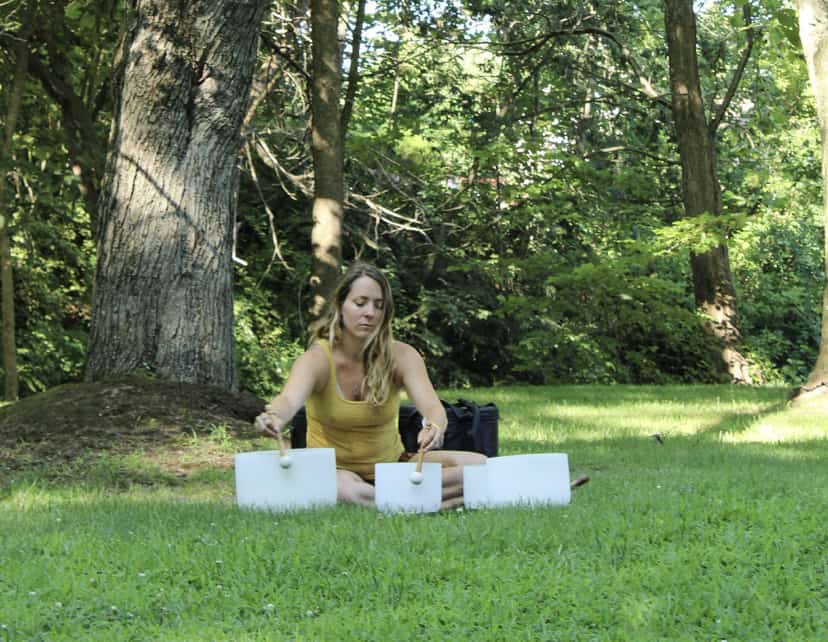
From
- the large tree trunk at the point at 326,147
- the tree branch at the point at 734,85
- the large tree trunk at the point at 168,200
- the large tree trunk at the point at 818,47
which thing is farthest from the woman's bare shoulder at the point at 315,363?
the tree branch at the point at 734,85

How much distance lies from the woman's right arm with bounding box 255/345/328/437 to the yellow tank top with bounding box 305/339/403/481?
58 millimetres

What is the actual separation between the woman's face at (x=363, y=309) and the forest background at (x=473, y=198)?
10852mm

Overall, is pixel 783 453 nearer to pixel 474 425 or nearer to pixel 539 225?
pixel 474 425

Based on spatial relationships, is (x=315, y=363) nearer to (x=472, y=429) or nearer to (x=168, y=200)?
(x=472, y=429)

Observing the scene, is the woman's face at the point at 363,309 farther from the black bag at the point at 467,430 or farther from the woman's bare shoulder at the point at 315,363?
the black bag at the point at 467,430

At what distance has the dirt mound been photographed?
7.89 m

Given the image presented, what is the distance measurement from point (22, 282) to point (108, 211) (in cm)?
1094

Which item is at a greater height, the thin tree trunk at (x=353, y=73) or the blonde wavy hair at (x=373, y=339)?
the thin tree trunk at (x=353, y=73)

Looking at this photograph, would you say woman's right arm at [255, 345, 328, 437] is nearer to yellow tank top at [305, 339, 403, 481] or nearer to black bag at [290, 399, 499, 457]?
yellow tank top at [305, 339, 403, 481]

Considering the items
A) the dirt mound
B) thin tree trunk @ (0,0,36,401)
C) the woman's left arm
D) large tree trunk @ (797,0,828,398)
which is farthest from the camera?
thin tree trunk @ (0,0,36,401)

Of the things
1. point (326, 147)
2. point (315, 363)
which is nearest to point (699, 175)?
point (326, 147)

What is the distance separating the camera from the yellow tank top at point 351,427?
19.6 feet

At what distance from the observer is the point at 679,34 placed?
1819cm

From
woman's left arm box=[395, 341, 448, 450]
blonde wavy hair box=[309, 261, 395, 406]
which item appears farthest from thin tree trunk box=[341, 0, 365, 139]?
woman's left arm box=[395, 341, 448, 450]
